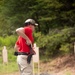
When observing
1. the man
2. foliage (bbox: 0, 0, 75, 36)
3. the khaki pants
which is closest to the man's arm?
the man

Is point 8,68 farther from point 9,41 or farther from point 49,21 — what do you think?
point 9,41

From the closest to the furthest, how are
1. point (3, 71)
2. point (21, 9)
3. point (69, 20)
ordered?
point (3, 71) → point (69, 20) → point (21, 9)

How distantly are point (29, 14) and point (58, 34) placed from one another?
8.40 ft

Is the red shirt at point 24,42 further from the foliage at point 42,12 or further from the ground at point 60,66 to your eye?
the foliage at point 42,12

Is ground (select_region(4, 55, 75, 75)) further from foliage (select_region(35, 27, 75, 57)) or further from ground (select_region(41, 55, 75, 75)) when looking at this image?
A: foliage (select_region(35, 27, 75, 57))

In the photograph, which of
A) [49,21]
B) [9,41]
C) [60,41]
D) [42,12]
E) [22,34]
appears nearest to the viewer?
[22,34]

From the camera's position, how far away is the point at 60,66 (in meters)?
11.2

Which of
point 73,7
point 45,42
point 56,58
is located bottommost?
point 56,58

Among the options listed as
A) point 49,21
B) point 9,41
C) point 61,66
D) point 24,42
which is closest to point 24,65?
point 24,42

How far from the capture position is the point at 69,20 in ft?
39.2

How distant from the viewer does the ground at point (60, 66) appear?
10462 mm

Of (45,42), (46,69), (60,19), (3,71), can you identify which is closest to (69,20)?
(60,19)

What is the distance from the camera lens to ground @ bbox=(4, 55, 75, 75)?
1046cm

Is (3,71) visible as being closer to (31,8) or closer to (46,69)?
(46,69)
